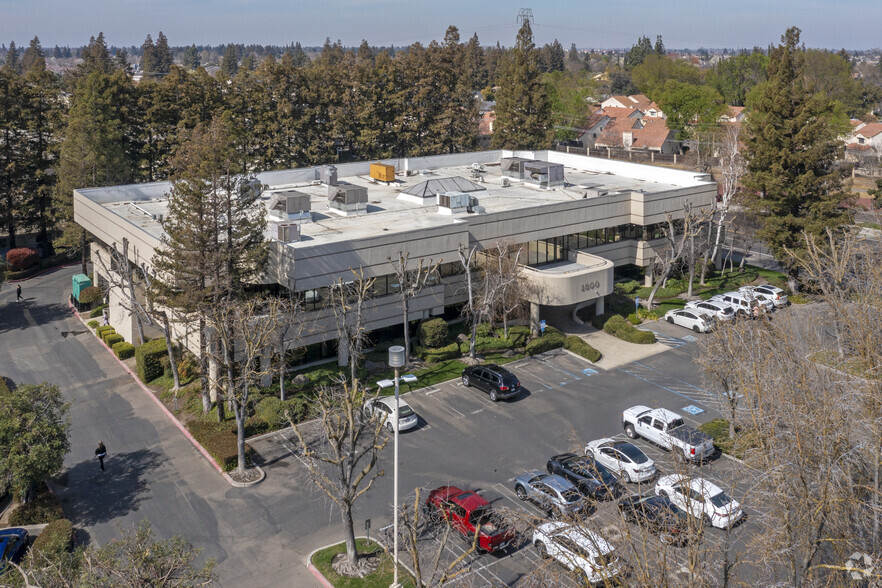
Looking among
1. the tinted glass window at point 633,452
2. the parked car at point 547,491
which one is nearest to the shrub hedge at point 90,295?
the parked car at point 547,491

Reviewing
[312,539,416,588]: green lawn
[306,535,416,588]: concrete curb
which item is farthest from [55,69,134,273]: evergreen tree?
[312,539,416,588]: green lawn

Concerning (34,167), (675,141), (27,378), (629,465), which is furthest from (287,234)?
(675,141)

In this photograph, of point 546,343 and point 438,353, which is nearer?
point 438,353

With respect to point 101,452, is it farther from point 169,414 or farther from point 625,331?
point 625,331

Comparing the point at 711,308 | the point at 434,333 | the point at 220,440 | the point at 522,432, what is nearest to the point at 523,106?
the point at 711,308

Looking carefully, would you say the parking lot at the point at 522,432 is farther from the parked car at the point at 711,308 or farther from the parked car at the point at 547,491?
the parked car at the point at 711,308
